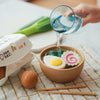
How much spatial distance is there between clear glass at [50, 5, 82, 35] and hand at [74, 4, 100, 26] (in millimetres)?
64

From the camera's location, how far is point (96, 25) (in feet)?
3.94

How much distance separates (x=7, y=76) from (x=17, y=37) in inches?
6.6

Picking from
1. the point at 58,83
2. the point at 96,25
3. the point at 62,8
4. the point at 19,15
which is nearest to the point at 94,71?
the point at 58,83

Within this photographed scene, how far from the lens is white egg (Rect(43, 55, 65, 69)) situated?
2.57 feet

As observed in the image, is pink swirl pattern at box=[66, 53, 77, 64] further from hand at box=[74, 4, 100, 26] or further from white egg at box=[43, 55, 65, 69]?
hand at box=[74, 4, 100, 26]

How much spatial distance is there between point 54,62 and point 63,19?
20 centimetres

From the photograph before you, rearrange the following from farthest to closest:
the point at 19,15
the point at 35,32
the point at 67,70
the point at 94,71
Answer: the point at 19,15
the point at 35,32
the point at 94,71
the point at 67,70

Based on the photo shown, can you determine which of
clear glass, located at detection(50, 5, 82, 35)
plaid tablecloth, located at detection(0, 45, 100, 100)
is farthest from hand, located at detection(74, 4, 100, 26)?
plaid tablecloth, located at detection(0, 45, 100, 100)

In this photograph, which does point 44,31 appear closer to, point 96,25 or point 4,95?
point 96,25

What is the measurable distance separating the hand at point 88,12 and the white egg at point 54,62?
252mm

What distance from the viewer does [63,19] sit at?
86cm

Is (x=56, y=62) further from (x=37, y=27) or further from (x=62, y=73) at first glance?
(x=37, y=27)

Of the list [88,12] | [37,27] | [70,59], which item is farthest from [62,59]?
[37,27]

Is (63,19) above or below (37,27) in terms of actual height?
above
